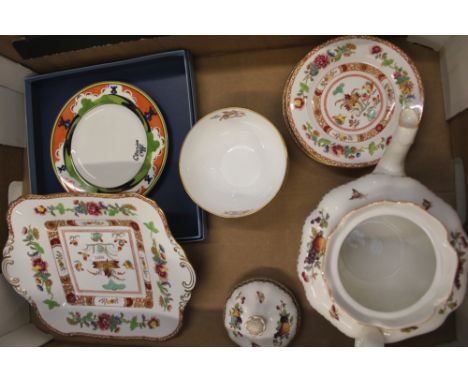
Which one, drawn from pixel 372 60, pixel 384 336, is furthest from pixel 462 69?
pixel 384 336

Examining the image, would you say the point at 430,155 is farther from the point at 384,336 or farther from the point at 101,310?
the point at 101,310

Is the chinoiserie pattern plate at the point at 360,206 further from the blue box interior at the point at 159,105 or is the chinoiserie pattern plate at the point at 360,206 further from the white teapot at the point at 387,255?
the blue box interior at the point at 159,105

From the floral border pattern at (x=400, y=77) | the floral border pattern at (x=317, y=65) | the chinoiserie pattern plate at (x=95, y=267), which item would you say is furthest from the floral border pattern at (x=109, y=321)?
the floral border pattern at (x=400, y=77)

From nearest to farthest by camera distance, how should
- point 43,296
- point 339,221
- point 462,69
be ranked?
point 339,221, point 462,69, point 43,296

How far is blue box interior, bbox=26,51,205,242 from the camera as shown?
65 centimetres

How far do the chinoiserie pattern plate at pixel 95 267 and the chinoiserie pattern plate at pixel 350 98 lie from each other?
11.7 inches

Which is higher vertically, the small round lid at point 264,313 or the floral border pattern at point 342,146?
the floral border pattern at point 342,146

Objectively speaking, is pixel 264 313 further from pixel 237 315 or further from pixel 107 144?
pixel 107 144

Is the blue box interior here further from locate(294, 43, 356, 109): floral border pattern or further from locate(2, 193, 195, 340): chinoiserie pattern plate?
locate(294, 43, 356, 109): floral border pattern

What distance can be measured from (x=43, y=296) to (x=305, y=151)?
1.73 ft

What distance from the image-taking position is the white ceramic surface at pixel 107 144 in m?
0.66

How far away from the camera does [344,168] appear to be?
0.63 meters

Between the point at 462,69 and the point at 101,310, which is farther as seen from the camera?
the point at 101,310

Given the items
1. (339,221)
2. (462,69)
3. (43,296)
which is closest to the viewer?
(339,221)
